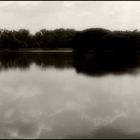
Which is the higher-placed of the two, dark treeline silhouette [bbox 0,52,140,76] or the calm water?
dark treeline silhouette [bbox 0,52,140,76]

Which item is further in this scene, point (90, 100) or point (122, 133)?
point (90, 100)

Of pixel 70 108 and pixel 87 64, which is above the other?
pixel 87 64

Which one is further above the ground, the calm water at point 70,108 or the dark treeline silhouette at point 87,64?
the dark treeline silhouette at point 87,64

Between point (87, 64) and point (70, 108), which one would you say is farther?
point (87, 64)

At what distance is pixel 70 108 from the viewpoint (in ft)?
30.9

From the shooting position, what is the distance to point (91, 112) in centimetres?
890

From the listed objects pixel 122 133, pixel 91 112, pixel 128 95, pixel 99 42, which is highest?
pixel 99 42

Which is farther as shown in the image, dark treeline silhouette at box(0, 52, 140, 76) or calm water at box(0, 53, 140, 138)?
dark treeline silhouette at box(0, 52, 140, 76)

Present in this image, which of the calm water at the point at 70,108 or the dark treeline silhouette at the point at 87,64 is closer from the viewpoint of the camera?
the calm water at the point at 70,108

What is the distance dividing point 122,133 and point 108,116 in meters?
1.46

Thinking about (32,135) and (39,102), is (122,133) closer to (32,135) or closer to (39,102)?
(32,135)

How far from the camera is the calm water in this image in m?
7.18

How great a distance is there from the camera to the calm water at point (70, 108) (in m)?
7.18

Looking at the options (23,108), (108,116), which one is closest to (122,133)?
(108,116)
